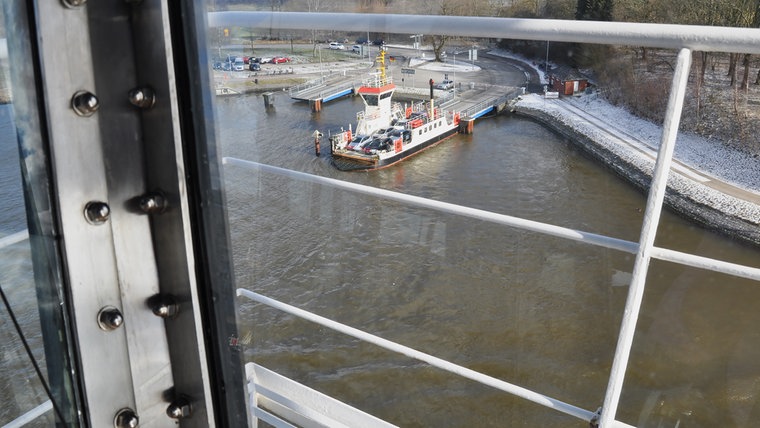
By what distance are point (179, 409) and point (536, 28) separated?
455 millimetres

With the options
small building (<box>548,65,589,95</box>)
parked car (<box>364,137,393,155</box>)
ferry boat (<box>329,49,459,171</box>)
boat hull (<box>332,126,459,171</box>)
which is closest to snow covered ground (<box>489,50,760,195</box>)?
small building (<box>548,65,589,95</box>)

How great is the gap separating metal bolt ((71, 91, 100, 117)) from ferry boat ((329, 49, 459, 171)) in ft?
8.28

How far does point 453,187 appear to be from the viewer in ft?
14.9

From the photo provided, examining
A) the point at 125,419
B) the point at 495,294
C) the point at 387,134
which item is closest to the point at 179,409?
the point at 125,419

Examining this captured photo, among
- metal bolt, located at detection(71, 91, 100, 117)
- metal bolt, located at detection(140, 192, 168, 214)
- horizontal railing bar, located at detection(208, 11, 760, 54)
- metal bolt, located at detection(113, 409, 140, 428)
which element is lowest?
metal bolt, located at detection(113, 409, 140, 428)

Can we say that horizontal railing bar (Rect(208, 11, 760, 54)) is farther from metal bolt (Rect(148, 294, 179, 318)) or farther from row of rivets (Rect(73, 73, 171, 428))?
metal bolt (Rect(148, 294, 179, 318))

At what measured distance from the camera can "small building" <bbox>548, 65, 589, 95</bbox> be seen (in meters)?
1.30

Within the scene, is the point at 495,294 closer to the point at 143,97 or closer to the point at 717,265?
the point at 717,265

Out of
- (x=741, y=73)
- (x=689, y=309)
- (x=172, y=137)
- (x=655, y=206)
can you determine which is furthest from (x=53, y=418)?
(x=689, y=309)

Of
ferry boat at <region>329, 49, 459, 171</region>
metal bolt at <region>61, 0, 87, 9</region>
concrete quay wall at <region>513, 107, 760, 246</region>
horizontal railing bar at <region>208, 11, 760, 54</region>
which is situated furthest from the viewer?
ferry boat at <region>329, 49, 459, 171</region>

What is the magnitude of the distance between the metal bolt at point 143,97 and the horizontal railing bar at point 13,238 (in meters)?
0.10

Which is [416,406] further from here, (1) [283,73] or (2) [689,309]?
(1) [283,73]

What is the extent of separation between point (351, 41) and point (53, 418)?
95 centimetres

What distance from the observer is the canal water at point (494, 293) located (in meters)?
2.32
